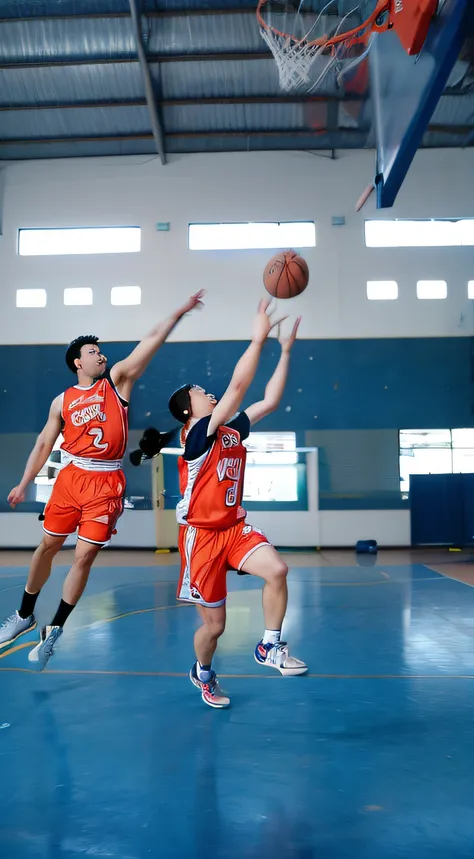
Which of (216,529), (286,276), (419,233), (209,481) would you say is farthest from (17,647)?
(419,233)

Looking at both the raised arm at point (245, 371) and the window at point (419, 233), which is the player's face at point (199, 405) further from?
the window at point (419, 233)

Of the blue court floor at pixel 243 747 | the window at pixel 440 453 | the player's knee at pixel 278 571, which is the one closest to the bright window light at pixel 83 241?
the window at pixel 440 453

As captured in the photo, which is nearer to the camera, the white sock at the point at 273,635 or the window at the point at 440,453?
the white sock at the point at 273,635

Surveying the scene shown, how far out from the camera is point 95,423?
13.9 ft

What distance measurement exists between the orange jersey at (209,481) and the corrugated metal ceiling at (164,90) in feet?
26.6

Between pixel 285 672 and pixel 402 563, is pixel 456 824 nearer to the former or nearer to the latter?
pixel 285 672

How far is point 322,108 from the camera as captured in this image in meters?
11.6

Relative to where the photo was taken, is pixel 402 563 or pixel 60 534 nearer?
pixel 60 534

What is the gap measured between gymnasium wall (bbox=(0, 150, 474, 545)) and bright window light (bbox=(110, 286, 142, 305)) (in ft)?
0.38

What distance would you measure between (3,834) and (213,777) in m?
0.80

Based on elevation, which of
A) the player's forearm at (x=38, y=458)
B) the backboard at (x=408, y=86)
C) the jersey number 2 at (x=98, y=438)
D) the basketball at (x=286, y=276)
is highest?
the backboard at (x=408, y=86)

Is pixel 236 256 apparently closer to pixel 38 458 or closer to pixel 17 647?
pixel 38 458

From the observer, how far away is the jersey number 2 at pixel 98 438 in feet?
13.9

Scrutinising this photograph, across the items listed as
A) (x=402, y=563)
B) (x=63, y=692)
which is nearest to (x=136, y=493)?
(x=402, y=563)
